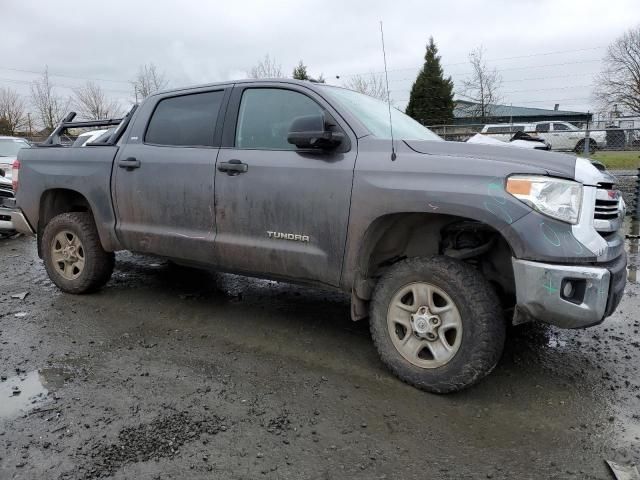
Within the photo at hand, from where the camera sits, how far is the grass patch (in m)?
13.6

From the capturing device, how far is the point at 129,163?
14.0 ft

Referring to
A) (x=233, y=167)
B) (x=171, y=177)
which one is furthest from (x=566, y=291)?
(x=171, y=177)

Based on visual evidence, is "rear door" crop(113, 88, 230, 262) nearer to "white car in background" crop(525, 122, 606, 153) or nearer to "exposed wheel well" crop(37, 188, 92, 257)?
"exposed wheel well" crop(37, 188, 92, 257)

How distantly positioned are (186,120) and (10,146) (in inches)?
351

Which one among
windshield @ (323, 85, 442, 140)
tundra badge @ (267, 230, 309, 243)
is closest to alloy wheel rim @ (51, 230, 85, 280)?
tundra badge @ (267, 230, 309, 243)

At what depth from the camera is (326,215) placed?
3279 millimetres

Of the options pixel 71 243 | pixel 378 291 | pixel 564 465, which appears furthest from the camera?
pixel 71 243

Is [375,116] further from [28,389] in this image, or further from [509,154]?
[28,389]

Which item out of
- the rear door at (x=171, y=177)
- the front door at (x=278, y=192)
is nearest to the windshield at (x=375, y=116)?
the front door at (x=278, y=192)

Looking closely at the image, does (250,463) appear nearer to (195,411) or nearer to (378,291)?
(195,411)

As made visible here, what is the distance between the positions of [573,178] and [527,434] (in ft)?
4.52

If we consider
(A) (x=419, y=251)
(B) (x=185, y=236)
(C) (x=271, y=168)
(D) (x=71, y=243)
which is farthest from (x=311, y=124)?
(D) (x=71, y=243)

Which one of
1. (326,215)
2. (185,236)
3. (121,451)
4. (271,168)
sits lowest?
(121,451)

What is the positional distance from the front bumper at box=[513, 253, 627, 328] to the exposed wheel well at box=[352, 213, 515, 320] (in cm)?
45
